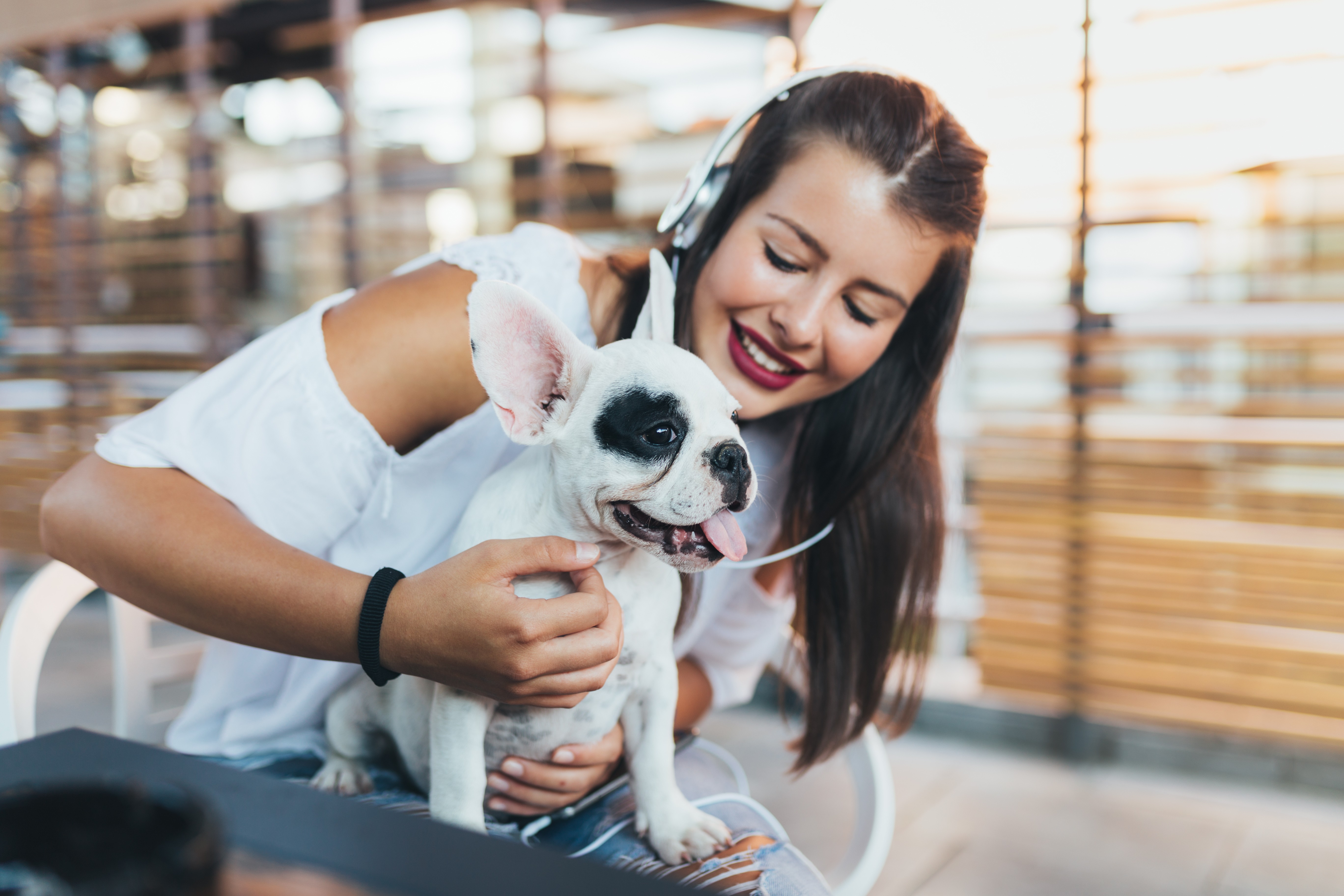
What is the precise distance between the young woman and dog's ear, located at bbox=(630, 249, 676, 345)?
0.60 feet

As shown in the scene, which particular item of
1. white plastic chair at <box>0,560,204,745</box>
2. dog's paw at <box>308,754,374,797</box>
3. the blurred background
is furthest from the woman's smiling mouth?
the blurred background

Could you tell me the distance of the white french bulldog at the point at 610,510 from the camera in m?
0.73

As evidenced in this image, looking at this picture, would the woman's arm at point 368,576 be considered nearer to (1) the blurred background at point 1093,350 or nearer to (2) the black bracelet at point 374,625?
(2) the black bracelet at point 374,625

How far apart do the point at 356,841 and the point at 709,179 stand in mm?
832

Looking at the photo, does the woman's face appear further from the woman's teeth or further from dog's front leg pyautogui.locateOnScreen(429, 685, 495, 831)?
dog's front leg pyautogui.locateOnScreen(429, 685, 495, 831)

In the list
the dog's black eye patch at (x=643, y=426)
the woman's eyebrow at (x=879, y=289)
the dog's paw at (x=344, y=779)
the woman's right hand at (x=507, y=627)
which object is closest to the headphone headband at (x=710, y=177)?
the woman's eyebrow at (x=879, y=289)

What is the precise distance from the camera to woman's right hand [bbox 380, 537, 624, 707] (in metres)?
0.71

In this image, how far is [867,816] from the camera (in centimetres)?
112

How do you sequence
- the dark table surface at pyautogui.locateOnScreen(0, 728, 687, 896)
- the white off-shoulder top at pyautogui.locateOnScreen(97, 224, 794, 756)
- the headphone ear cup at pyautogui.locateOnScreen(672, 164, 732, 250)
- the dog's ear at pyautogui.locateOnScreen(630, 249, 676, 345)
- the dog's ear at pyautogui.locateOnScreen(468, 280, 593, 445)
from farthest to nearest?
the headphone ear cup at pyautogui.locateOnScreen(672, 164, 732, 250)
the white off-shoulder top at pyautogui.locateOnScreen(97, 224, 794, 756)
the dog's ear at pyautogui.locateOnScreen(630, 249, 676, 345)
the dog's ear at pyautogui.locateOnScreen(468, 280, 593, 445)
the dark table surface at pyautogui.locateOnScreen(0, 728, 687, 896)

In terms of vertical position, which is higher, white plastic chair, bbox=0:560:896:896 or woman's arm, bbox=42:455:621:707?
woman's arm, bbox=42:455:621:707

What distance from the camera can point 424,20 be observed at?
335 centimetres

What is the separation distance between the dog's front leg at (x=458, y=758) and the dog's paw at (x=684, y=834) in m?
0.17

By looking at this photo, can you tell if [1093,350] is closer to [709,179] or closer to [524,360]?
[709,179]

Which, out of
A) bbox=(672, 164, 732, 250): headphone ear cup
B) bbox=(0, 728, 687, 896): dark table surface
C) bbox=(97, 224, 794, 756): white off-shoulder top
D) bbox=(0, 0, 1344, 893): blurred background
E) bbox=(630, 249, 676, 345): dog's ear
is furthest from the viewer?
bbox=(0, 0, 1344, 893): blurred background
